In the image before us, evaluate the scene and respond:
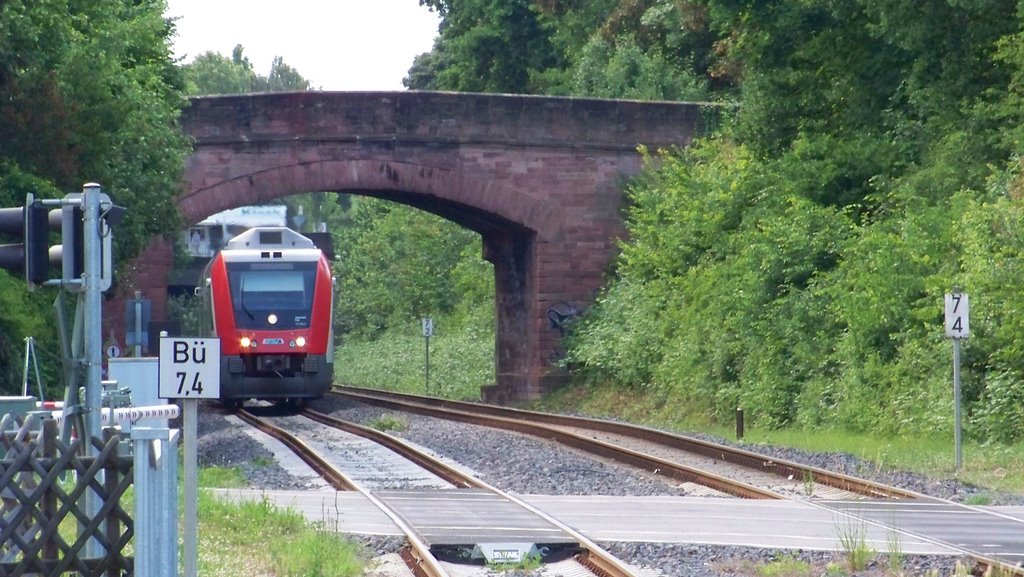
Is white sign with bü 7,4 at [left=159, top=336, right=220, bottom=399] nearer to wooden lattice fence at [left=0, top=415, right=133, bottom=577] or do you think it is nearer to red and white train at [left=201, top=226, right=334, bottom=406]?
wooden lattice fence at [left=0, top=415, right=133, bottom=577]

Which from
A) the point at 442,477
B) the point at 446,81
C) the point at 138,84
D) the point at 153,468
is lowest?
the point at 442,477

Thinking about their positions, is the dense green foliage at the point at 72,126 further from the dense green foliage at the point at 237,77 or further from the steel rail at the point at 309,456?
the dense green foliage at the point at 237,77

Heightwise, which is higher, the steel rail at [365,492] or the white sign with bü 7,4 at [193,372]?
the white sign with bü 7,4 at [193,372]

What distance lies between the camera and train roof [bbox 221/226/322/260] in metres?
27.2

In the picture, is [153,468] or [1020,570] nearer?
[153,468]

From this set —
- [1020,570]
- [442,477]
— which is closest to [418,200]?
[442,477]

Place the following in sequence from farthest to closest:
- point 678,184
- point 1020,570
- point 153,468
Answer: point 678,184 → point 1020,570 → point 153,468

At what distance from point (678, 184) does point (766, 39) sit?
4.82m

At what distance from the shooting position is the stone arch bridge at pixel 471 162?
1304 inches

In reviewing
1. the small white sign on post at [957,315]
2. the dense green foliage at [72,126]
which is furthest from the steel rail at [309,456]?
the small white sign on post at [957,315]

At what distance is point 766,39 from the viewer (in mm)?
27156

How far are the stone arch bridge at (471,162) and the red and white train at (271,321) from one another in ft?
18.8

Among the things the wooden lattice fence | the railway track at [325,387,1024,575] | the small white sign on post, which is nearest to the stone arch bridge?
the railway track at [325,387,1024,575]

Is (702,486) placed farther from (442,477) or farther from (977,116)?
(977,116)
